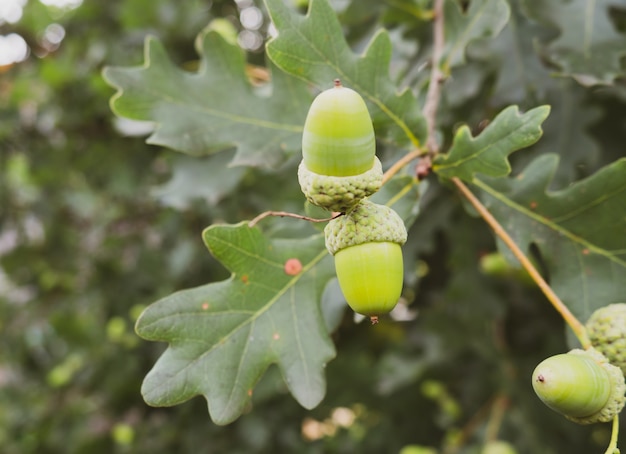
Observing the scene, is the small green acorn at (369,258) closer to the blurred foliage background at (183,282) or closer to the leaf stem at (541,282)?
the leaf stem at (541,282)

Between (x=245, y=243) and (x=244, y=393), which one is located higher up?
(x=245, y=243)

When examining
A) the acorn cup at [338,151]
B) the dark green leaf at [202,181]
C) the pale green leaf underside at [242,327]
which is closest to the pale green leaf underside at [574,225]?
the pale green leaf underside at [242,327]

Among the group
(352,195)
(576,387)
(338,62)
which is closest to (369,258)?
(352,195)

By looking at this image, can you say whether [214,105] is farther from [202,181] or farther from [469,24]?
[469,24]

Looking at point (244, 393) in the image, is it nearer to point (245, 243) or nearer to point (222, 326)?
point (222, 326)

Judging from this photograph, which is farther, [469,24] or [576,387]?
[469,24]

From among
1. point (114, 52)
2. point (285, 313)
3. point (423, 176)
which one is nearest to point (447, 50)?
point (423, 176)

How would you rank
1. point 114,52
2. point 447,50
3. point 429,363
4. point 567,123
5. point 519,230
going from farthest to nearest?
1. point 114,52
2. point 429,363
3. point 567,123
4. point 447,50
5. point 519,230
